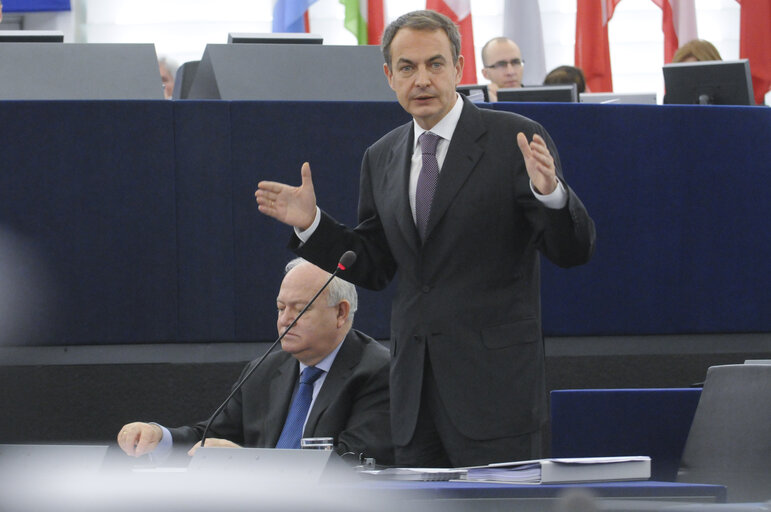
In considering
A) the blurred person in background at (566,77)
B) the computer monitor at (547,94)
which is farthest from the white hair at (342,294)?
the blurred person in background at (566,77)

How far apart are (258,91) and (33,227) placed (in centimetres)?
90

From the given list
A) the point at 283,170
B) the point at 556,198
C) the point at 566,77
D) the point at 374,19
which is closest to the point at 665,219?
the point at 283,170

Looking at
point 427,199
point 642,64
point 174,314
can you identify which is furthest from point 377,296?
point 642,64

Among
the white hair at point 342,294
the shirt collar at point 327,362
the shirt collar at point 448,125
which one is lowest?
the shirt collar at point 327,362

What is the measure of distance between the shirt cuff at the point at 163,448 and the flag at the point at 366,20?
4.45 meters

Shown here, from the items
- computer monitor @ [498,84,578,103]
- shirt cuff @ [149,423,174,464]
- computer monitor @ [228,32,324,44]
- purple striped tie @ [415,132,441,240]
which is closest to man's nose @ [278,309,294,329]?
shirt cuff @ [149,423,174,464]

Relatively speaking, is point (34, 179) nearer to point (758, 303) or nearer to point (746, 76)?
point (758, 303)

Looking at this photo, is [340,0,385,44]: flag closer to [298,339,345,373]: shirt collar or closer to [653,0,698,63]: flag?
[653,0,698,63]: flag

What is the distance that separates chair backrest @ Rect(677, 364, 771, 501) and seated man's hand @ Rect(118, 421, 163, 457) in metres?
1.11

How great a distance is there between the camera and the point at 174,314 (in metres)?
3.50

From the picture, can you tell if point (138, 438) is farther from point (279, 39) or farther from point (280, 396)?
point (279, 39)

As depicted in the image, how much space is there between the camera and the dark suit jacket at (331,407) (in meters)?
2.46

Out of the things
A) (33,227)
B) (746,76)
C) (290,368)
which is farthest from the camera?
(746,76)

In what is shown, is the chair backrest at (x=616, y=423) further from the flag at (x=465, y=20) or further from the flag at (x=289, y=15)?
the flag at (x=289, y=15)
